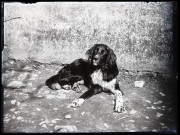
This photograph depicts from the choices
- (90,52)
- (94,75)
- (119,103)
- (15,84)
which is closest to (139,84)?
(119,103)

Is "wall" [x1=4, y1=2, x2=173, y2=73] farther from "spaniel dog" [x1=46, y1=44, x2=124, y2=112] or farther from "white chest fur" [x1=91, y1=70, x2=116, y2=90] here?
"white chest fur" [x1=91, y1=70, x2=116, y2=90]

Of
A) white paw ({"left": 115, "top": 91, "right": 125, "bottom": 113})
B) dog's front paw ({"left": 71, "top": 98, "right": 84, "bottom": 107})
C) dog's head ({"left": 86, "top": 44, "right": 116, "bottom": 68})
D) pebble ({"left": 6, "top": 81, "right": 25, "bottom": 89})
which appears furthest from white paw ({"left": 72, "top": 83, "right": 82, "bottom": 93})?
pebble ({"left": 6, "top": 81, "right": 25, "bottom": 89})

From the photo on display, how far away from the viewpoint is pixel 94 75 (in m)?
2.98

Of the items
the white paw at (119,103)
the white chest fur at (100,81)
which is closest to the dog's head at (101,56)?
the white chest fur at (100,81)

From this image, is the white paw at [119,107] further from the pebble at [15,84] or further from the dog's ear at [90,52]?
the pebble at [15,84]

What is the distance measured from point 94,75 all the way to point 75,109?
494 millimetres

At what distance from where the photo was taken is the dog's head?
294 centimetres

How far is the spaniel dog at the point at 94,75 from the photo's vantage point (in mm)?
2941

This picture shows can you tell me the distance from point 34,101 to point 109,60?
1.06 m

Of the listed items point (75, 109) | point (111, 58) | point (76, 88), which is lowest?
point (75, 109)

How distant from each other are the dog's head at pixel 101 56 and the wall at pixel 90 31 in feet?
0.27

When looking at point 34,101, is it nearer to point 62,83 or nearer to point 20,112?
point 20,112

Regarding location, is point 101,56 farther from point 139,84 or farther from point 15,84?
point 15,84

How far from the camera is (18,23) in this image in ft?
10.5
